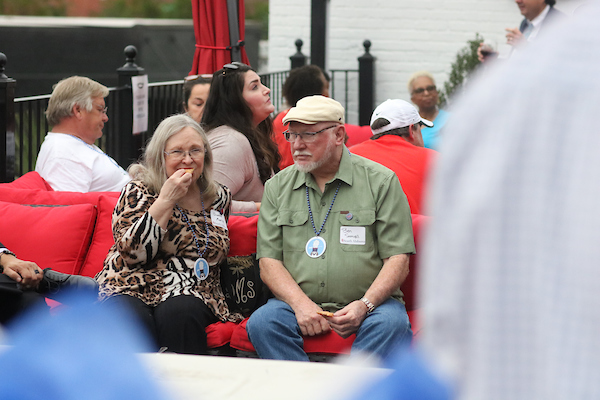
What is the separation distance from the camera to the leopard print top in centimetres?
280

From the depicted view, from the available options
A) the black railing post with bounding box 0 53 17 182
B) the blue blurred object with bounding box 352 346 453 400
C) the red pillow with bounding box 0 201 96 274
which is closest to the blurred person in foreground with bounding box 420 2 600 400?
the blue blurred object with bounding box 352 346 453 400

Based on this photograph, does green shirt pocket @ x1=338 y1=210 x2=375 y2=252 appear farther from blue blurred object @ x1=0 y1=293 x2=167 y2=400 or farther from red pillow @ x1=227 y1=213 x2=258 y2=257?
blue blurred object @ x1=0 y1=293 x2=167 y2=400

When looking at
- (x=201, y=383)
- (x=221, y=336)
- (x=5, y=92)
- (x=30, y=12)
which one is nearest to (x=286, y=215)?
(x=221, y=336)

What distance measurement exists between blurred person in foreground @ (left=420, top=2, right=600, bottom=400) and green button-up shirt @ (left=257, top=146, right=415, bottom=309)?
227 cm

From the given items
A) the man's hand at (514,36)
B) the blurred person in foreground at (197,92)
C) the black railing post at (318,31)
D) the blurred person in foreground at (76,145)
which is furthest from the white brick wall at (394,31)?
the blurred person in foreground at (76,145)

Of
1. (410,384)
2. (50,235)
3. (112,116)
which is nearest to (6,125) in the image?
(50,235)

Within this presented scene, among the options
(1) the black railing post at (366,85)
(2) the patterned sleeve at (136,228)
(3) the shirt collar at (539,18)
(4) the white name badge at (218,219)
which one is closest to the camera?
(2) the patterned sleeve at (136,228)

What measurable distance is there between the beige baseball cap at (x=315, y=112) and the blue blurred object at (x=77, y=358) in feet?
6.82

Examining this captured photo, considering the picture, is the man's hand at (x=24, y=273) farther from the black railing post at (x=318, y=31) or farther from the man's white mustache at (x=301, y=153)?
the black railing post at (x=318, y=31)

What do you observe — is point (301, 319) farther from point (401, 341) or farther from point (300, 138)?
point (300, 138)

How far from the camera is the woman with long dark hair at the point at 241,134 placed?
3.45 m

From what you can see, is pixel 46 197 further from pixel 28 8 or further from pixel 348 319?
pixel 28 8

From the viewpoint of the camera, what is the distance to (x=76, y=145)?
12.4 ft

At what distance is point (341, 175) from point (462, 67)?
5131 millimetres
